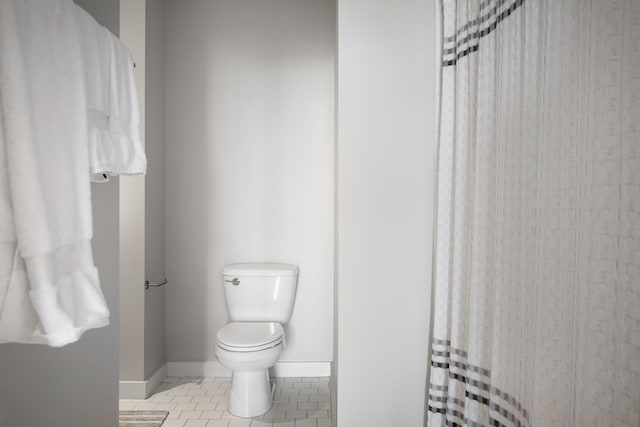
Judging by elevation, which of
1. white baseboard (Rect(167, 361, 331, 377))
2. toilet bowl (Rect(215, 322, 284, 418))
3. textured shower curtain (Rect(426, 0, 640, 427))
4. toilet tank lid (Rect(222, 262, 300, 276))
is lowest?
white baseboard (Rect(167, 361, 331, 377))

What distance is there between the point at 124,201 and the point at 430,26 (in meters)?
1.86

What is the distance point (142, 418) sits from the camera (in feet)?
6.41

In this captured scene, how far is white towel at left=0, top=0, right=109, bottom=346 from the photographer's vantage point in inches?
26.3

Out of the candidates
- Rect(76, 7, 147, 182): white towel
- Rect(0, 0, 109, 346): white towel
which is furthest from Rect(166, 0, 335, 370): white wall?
Rect(0, 0, 109, 346): white towel

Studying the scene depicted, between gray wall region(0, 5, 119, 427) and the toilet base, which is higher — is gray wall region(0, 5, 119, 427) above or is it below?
above

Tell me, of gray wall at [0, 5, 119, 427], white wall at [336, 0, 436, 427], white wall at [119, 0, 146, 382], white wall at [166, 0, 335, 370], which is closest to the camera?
gray wall at [0, 5, 119, 427]

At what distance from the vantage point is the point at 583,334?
77 cm

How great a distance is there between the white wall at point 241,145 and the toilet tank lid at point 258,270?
13 cm

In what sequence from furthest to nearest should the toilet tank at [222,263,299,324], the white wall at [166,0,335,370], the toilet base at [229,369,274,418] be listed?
the white wall at [166,0,335,370] → the toilet tank at [222,263,299,324] → the toilet base at [229,369,274,418]

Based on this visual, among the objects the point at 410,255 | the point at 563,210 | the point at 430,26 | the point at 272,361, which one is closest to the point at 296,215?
the point at 272,361

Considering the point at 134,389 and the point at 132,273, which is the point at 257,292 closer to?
the point at 132,273

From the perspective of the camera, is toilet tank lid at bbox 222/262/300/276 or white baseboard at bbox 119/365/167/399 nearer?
white baseboard at bbox 119/365/167/399

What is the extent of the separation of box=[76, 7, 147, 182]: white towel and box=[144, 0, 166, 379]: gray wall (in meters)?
1.19

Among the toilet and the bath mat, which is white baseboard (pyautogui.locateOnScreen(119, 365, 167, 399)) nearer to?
the bath mat
